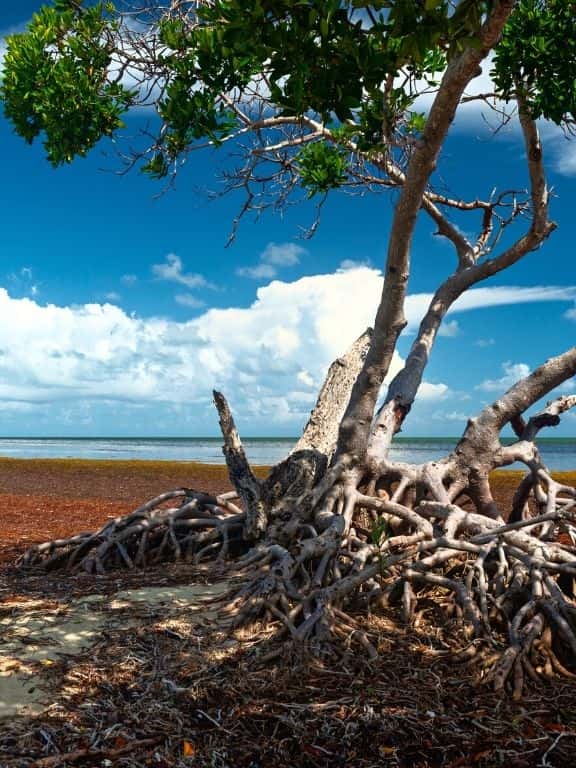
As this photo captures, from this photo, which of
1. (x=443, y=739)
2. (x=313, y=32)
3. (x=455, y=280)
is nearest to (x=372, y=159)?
(x=455, y=280)

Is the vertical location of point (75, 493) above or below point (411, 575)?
below

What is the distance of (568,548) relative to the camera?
7453 mm

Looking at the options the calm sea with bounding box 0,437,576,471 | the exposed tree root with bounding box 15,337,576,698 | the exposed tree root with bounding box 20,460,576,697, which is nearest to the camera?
the exposed tree root with bounding box 20,460,576,697

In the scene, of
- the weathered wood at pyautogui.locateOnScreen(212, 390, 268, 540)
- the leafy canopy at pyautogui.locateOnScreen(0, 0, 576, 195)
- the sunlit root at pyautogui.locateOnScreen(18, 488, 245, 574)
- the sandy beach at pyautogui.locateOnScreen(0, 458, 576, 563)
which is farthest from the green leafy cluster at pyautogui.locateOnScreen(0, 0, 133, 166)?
the sandy beach at pyautogui.locateOnScreen(0, 458, 576, 563)

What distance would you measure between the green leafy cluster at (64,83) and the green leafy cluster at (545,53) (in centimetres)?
464

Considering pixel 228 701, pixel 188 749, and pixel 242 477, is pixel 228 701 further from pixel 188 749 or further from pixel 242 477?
pixel 242 477

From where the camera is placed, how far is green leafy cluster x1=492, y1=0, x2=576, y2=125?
24.9ft

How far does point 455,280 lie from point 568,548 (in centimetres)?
514

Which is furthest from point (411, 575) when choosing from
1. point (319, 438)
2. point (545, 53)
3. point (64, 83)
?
point (64, 83)

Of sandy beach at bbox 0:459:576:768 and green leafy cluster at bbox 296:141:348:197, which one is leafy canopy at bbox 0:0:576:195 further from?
sandy beach at bbox 0:459:576:768

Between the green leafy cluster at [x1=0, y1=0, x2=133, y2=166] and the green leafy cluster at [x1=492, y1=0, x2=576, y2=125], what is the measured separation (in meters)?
4.64

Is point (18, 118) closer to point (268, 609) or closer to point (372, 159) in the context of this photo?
point (372, 159)

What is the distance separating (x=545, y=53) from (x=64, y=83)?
5513 millimetres

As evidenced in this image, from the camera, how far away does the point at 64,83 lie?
8.87 metres
